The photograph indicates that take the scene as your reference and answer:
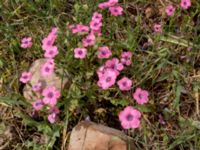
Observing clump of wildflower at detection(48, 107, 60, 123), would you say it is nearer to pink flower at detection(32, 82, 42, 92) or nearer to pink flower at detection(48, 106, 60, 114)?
pink flower at detection(48, 106, 60, 114)

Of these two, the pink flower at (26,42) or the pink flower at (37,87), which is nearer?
the pink flower at (37,87)

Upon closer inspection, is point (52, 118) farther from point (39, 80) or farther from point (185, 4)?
point (185, 4)

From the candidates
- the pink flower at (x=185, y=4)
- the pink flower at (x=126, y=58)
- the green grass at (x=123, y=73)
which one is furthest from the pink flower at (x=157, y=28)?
the pink flower at (x=126, y=58)

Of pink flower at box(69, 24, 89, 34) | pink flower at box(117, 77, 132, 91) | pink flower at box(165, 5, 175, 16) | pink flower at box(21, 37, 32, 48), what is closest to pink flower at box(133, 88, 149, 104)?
Answer: pink flower at box(117, 77, 132, 91)

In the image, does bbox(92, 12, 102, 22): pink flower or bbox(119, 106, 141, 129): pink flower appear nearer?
bbox(119, 106, 141, 129): pink flower

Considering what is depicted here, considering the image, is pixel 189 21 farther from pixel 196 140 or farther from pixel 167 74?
pixel 196 140

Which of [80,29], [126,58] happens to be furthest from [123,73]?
[80,29]

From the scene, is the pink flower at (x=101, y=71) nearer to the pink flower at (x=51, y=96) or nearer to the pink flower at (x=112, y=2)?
the pink flower at (x=51, y=96)
